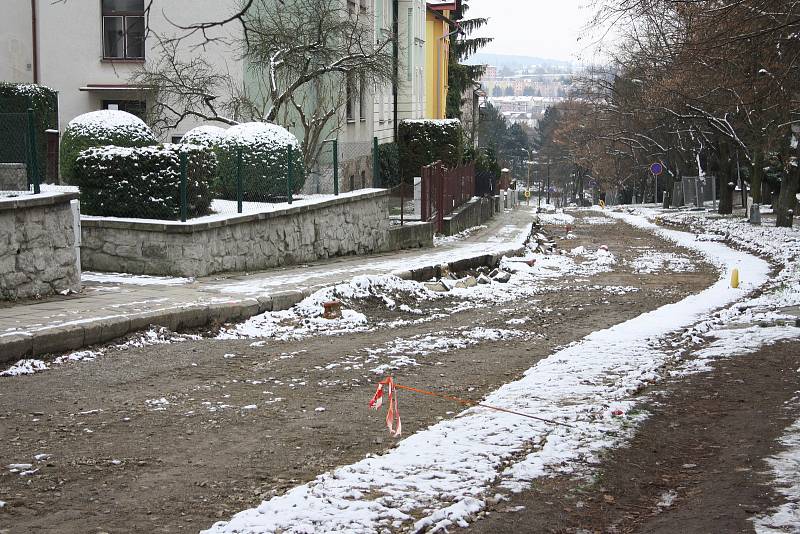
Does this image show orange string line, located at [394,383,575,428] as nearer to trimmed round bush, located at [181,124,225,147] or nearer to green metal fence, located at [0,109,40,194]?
green metal fence, located at [0,109,40,194]

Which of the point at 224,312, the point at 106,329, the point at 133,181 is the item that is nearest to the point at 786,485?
the point at 106,329

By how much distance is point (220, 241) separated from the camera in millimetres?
15352

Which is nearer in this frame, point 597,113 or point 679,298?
point 679,298

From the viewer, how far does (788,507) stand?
546 cm

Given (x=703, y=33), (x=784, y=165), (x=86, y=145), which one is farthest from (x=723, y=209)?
(x=86, y=145)

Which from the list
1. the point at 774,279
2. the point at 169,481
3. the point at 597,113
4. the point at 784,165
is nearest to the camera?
the point at 169,481

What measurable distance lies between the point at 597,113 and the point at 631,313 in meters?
52.4

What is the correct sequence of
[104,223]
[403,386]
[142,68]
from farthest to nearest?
[142,68] < [104,223] < [403,386]

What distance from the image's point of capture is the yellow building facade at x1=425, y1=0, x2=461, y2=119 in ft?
159

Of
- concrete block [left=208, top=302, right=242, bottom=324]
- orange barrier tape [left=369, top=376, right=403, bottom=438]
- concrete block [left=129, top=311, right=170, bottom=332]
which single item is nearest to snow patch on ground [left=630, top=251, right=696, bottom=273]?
concrete block [left=208, top=302, right=242, bottom=324]

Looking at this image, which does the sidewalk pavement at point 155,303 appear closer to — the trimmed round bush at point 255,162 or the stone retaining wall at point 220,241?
the stone retaining wall at point 220,241

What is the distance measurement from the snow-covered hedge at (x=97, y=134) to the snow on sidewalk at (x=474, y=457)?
380 inches

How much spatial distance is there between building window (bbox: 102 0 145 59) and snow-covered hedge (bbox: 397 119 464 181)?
10830 mm

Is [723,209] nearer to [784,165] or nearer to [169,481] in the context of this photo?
[784,165]
